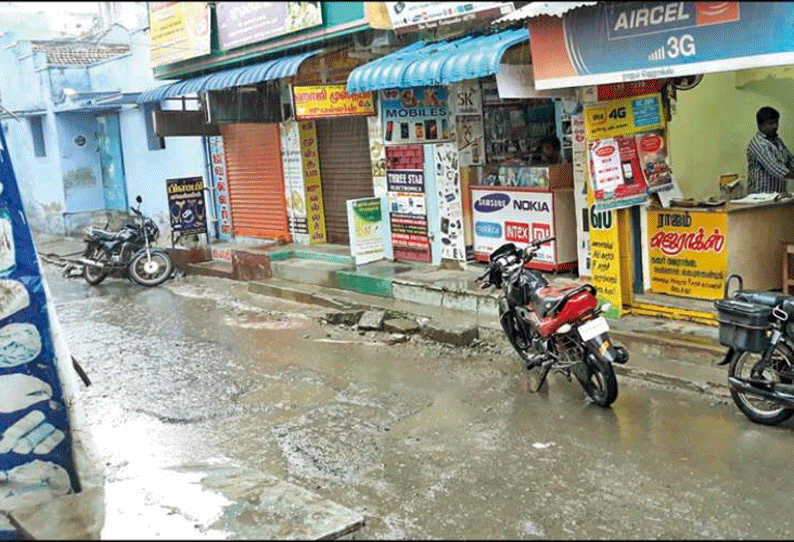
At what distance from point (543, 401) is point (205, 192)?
11.2 meters

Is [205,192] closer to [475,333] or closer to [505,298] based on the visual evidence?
[475,333]

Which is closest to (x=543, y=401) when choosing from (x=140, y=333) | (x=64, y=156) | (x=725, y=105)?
(x=725, y=105)

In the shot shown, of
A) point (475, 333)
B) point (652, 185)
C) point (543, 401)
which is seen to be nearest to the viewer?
point (543, 401)

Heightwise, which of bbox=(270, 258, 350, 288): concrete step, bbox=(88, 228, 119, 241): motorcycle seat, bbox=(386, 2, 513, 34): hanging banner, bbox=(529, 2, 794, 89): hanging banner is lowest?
bbox=(270, 258, 350, 288): concrete step

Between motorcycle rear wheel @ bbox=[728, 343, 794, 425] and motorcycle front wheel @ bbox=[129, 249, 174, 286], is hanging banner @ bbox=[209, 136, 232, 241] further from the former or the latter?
motorcycle rear wheel @ bbox=[728, 343, 794, 425]

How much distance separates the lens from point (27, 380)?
191 inches

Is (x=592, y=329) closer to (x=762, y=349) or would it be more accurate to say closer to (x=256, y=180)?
(x=762, y=349)

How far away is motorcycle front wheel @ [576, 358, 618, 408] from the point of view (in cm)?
646

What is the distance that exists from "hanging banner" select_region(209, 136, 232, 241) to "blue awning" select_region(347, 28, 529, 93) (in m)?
6.68

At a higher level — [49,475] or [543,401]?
[49,475]

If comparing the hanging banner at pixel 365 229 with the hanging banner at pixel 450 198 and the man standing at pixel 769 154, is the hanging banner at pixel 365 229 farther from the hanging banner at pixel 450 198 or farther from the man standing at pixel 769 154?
the man standing at pixel 769 154

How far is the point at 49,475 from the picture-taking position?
4922 millimetres

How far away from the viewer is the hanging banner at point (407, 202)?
464 inches

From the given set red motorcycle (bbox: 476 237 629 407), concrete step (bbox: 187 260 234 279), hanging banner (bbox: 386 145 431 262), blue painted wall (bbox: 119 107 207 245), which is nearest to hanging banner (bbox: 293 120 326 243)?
concrete step (bbox: 187 260 234 279)
